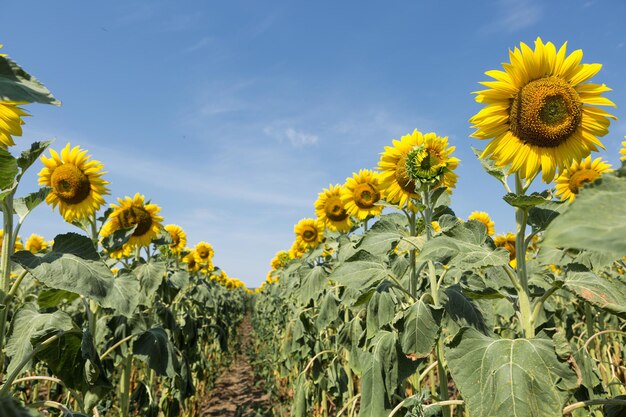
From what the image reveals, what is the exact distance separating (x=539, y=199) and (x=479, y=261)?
0.95ft

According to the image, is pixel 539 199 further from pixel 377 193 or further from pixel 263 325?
pixel 263 325

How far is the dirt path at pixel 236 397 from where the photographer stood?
703cm

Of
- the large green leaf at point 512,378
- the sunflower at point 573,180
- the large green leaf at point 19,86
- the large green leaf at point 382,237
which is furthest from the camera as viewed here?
the sunflower at point 573,180

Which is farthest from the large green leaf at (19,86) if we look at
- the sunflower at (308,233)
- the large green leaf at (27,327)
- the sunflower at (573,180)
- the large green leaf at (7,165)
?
the sunflower at (308,233)

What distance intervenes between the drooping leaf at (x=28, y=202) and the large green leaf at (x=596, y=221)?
2.23m

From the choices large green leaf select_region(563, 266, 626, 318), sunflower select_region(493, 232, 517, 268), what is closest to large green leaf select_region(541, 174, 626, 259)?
large green leaf select_region(563, 266, 626, 318)

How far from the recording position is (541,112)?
2033 millimetres

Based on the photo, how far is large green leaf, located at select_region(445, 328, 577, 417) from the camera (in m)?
1.33

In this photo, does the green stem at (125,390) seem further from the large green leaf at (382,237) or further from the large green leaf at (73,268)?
the large green leaf at (382,237)

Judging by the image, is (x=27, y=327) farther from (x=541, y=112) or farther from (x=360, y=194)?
(x=360, y=194)

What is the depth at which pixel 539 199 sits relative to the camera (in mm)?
1574

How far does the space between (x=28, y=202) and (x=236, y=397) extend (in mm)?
7175

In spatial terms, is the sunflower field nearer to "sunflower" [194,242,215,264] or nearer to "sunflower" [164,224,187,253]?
"sunflower" [164,224,187,253]

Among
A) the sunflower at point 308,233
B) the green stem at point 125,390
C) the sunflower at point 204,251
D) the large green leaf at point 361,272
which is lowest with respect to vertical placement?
the green stem at point 125,390
